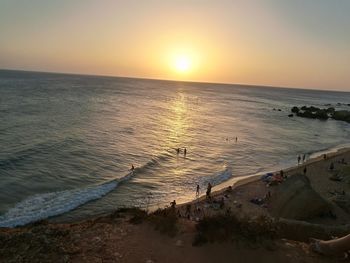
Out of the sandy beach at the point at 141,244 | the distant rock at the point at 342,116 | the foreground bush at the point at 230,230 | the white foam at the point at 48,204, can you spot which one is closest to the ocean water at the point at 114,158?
the white foam at the point at 48,204

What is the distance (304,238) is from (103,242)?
802 centimetres

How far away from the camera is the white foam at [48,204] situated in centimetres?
1967

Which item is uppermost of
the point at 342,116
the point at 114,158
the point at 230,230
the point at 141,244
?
the point at 230,230

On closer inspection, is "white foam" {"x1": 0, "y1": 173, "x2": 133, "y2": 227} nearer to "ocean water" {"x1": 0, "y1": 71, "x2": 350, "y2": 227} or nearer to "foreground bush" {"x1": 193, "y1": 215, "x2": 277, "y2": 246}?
"ocean water" {"x1": 0, "y1": 71, "x2": 350, "y2": 227}

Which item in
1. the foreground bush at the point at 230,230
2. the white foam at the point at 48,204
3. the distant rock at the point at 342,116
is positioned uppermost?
the foreground bush at the point at 230,230

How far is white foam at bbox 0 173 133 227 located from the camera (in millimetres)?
19672

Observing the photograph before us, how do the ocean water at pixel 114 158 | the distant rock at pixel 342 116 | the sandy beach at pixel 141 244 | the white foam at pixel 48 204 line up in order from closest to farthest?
1. the sandy beach at pixel 141 244
2. the white foam at pixel 48 204
3. the ocean water at pixel 114 158
4. the distant rock at pixel 342 116

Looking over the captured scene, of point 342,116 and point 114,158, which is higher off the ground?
point 342,116

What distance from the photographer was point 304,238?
49.0 ft

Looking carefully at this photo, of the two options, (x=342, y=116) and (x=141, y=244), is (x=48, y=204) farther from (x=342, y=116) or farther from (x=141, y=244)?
(x=342, y=116)

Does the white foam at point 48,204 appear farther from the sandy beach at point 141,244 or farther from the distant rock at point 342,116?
the distant rock at point 342,116

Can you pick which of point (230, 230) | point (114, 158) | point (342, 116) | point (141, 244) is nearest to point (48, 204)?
point (141, 244)

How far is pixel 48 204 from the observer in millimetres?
21953

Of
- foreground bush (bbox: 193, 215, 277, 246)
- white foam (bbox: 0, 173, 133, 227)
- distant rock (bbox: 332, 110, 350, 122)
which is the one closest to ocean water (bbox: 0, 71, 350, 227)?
white foam (bbox: 0, 173, 133, 227)
